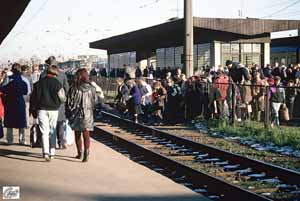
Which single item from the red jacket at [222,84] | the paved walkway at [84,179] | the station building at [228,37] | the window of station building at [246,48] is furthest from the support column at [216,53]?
the paved walkway at [84,179]

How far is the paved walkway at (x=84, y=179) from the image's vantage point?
733 cm

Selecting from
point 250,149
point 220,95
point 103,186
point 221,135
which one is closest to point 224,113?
point 220,95

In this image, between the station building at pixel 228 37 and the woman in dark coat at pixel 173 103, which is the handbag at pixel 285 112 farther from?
the station building at pixel 228 37

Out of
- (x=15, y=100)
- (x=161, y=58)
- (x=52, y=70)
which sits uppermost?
(x=161, y=58)

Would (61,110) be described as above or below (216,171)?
above

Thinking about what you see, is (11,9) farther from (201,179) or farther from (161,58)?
(161,58)

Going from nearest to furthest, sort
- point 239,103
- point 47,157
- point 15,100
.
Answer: point 47,157 → point 15,100 → point 239,103

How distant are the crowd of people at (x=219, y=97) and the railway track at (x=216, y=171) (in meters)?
2.95

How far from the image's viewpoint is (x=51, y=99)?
392 inches

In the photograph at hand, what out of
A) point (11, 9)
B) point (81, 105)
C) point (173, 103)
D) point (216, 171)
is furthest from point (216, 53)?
point (81, 105)

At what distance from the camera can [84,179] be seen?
8.50 m

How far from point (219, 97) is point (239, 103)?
749 millimetres

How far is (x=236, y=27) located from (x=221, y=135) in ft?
42.9

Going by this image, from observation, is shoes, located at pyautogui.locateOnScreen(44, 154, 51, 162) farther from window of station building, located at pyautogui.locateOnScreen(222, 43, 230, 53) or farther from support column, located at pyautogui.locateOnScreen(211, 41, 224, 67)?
window of station building, located at pyautogui.locateOnScreen(222, 43, 230, 53)
